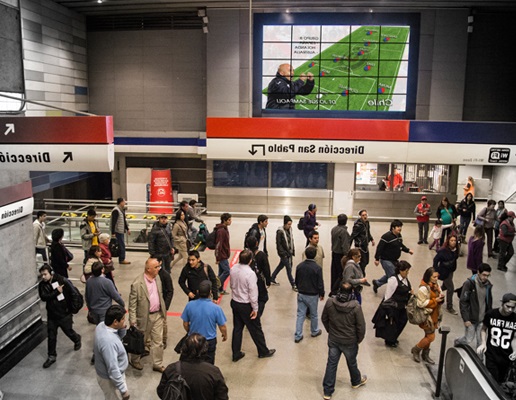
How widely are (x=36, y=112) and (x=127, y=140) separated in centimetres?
340

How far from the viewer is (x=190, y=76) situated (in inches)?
695

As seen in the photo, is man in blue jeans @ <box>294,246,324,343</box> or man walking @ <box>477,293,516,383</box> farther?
man in blue jeans @ <box>294,246,324,343</box>

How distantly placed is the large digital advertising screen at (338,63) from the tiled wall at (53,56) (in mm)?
6371

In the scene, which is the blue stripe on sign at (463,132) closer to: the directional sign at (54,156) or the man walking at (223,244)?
the man walking at (223,244)

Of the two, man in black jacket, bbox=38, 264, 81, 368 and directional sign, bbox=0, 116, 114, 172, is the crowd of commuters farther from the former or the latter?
directional sign, bbox=0, 116, 114, 172

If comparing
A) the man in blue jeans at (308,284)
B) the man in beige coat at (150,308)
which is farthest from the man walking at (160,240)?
the man in blue jeans at (308,284)

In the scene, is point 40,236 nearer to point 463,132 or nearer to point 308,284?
point 308,284

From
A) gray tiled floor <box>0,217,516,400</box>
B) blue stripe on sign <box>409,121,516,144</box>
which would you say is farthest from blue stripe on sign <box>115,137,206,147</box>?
gray tiled floor <box>0,217,516,400</box>

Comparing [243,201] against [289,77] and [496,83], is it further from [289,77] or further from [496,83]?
[496,83]

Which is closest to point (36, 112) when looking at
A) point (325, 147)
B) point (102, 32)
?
point (102, 32)

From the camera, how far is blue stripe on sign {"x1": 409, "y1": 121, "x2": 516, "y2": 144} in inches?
357

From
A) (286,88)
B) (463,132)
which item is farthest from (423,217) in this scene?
(286,88)

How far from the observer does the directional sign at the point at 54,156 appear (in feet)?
21.9

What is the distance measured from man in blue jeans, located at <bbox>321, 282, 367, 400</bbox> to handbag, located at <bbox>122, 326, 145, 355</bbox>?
7.22 ft
